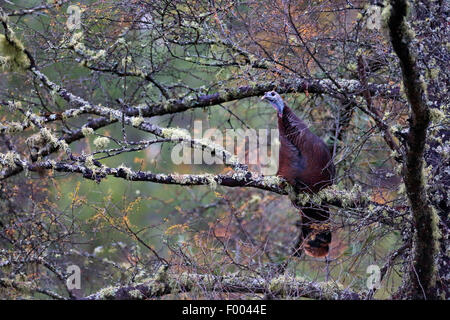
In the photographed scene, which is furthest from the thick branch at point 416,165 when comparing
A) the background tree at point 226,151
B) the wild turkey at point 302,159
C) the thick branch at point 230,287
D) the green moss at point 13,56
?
the green moss at point 13,56

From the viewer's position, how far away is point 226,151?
510 cm

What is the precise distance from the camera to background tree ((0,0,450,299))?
4.43m

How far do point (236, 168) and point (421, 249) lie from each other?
1528mm

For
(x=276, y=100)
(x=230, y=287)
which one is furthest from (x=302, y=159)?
(x=230, y=287)

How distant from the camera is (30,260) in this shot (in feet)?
18.1

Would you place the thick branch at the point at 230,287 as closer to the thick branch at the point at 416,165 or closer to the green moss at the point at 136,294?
the green moss at the point at 136,294

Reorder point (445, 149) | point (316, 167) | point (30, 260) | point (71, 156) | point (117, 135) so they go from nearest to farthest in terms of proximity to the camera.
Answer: point (71, 156) → point (445, 149) → point (316, 167) → point (30, 260) → point (117, 135)

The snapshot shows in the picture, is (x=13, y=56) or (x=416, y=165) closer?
(x=416, y=165)

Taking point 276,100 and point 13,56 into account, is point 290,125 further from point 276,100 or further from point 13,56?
point 13,56

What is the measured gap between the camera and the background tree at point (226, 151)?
14.5 ft

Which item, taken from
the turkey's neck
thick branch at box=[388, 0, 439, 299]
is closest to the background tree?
thick branch at box=[388, 0, 439, 299]
